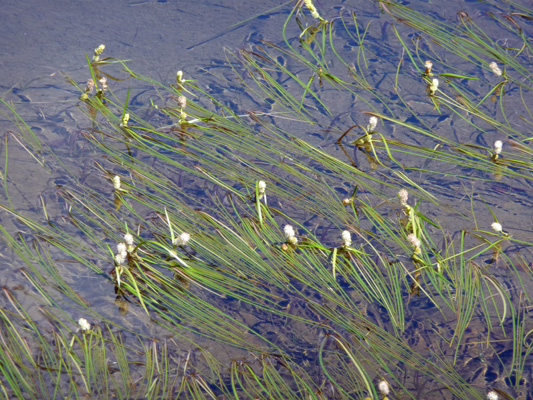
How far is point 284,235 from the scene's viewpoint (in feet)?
5.53


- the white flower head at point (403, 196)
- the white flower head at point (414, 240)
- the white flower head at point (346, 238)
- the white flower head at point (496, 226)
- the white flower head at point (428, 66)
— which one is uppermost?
the white flower head at point (428, 66)

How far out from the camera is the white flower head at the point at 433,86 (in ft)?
6.82

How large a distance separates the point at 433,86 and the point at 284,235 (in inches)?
41.3

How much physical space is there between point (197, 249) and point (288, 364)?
1.64 feet

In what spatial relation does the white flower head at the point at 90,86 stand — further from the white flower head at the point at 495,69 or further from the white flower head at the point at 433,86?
the white flower head at the point at 495,69

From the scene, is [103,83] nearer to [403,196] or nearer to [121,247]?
[121,247]

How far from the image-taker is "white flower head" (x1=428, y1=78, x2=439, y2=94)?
208 centimetres

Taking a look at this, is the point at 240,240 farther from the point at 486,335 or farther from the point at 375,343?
the point at 486,335

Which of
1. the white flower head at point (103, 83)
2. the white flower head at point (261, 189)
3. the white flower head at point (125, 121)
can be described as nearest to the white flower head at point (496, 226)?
the white flower head at point (261, 189)

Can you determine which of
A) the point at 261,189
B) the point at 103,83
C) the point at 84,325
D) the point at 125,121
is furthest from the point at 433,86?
the point at 84,325

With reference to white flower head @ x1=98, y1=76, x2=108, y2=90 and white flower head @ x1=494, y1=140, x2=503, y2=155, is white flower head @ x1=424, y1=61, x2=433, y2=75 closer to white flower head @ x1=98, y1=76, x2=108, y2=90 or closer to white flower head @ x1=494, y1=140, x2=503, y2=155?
white flower head @ x1=494, y1=140, x2=503, y2=155

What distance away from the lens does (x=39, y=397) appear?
4.42 feet

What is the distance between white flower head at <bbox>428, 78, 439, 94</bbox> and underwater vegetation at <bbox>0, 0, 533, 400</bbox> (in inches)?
1.6

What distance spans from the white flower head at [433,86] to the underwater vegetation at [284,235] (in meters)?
0.04
